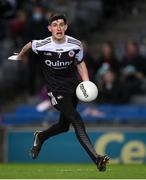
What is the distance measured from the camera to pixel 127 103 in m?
19.7

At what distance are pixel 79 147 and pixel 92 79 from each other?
8.39 feet

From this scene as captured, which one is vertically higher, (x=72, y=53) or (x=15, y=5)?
(x=72, y=53)

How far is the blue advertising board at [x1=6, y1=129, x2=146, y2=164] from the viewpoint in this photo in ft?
56.3

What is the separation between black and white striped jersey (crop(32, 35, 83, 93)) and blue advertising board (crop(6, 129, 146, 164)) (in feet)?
16.7

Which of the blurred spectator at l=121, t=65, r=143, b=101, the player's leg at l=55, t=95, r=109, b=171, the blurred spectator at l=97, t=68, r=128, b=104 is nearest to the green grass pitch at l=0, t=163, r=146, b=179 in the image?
the player's leg at l=55, t=95, r=109, b=171

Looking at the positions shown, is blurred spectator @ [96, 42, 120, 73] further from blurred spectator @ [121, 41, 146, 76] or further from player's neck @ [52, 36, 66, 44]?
player's neck @ [52, 36, 66, 44]

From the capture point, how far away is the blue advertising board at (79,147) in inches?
675

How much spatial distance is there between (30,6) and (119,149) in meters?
7.19

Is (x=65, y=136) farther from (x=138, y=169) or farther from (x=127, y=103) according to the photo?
(x=138, y=169)

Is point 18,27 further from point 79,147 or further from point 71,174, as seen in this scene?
point 71,174

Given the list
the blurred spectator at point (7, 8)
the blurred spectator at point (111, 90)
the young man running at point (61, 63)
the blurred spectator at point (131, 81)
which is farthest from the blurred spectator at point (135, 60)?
the young man running at point (61, 63)

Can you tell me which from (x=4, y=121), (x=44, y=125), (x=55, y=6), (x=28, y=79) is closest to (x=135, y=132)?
(x=44, y=125)

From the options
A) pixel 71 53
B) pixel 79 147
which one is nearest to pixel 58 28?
pixel 71 53

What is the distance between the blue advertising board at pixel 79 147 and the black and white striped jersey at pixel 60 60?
508cm
